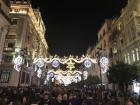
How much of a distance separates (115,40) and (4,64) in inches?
1112

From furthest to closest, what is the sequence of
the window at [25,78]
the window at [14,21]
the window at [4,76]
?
the window at [14,21] < the window at [25,78] < the window at [4,76]

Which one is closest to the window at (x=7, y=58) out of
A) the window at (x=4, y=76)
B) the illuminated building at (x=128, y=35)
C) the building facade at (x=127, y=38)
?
the window at (x=4, y=76)

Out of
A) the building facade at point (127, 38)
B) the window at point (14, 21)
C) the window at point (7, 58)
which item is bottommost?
the window at point (7, 58)

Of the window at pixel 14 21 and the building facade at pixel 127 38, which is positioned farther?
the window at pixel 14 21

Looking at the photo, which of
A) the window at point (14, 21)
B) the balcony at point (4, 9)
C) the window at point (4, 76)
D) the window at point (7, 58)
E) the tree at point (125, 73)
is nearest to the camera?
the balcony at point (4, 9)

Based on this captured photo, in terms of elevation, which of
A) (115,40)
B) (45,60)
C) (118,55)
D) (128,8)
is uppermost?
(128,8)

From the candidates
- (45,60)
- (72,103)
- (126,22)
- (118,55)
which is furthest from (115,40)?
(72,103)

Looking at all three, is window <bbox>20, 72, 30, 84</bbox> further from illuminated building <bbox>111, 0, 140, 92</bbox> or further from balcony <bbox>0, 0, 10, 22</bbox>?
illuminated building <bbox>111, 0, 140, 92</bbox>

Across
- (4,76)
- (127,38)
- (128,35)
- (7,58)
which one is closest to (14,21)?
(7,58)

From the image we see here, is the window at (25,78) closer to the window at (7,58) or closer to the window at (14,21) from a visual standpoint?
the window at (7,58)

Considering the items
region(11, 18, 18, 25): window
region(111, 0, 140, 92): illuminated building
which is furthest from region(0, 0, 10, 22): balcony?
region(111, 0, 140, 92): illuminated building

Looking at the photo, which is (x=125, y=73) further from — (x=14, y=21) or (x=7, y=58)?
(x=14, y=21)

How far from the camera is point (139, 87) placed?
3703 centimetres

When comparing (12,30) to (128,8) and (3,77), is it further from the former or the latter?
(128,8)
